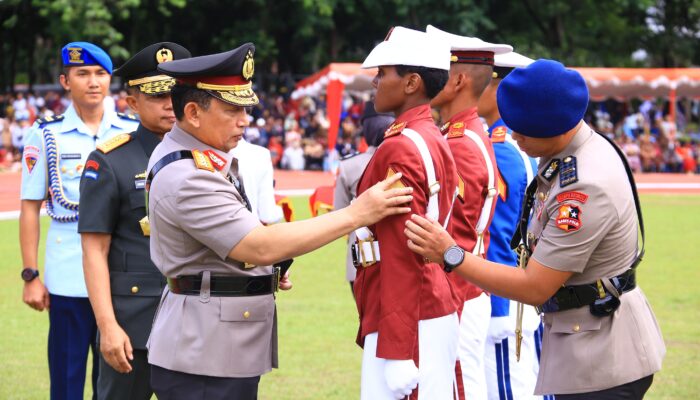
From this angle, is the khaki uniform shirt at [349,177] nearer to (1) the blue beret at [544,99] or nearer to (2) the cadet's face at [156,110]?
(2) the cadet's face at [156,110]

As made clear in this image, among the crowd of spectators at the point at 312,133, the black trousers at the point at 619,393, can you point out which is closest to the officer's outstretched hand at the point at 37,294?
the black trousers at the point at 619,393

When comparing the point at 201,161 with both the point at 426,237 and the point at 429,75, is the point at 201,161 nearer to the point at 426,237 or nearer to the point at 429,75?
the point at 426,237

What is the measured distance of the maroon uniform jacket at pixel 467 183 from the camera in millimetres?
4805

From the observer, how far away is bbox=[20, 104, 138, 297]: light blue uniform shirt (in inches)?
220

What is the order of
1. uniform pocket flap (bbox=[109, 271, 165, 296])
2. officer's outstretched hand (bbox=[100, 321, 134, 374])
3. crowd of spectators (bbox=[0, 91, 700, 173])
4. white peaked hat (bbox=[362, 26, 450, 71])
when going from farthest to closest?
crowd of spectators (bbox=[0, 91, 700, 173]) → uniform pocket flap (bbox=[109, 271, 165, 296]) → officer's outstretched hand (bbox=[100, 321, 134, 374]) → white peaked hat (bbox=[362, 26, 450, 71])

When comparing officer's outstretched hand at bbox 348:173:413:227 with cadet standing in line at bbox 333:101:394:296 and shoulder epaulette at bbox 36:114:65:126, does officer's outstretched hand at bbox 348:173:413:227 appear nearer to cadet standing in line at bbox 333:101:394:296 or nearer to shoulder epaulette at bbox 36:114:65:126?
shoulder epaulette at bbox 36:114:65:126

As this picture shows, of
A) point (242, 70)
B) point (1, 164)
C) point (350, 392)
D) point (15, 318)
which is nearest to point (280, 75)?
point (1, 164)

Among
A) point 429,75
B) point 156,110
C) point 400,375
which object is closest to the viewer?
point 400,375

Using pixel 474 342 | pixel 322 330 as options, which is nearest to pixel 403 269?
pixel 474 342

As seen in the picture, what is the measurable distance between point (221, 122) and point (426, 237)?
3.12ft

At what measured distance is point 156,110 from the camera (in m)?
4.94

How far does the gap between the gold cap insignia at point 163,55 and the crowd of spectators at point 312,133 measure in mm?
25776

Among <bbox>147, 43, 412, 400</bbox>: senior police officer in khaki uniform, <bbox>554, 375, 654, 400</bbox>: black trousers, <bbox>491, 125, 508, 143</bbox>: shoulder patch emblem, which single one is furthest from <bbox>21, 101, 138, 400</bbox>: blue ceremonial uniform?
<bbox>554, 375, 654, 400</bbox>: black trousers

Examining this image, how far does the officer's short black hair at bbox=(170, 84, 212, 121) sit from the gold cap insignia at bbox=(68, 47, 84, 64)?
2.07 metres
